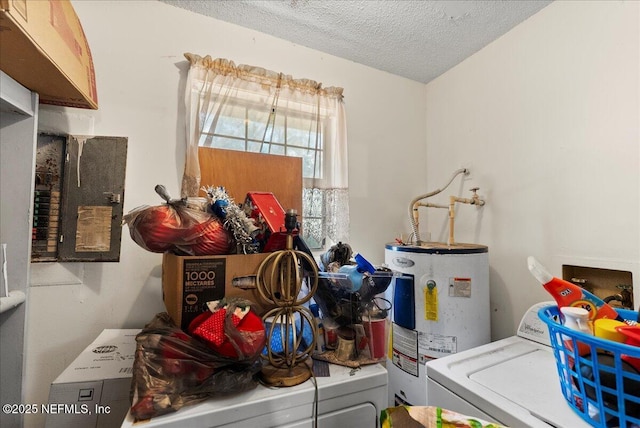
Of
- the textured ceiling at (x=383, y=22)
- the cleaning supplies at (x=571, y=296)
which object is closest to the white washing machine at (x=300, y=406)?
the cleaning supplies at (x=571, y=296)

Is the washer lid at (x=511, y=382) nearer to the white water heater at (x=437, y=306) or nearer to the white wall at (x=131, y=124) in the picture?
the white water heater at (x=437, y=306)

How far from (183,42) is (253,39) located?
390mm

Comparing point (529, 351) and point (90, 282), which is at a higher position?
point (90, 282)

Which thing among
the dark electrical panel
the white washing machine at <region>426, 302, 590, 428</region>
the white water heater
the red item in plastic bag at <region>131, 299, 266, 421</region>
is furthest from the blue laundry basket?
the dark electrical panel

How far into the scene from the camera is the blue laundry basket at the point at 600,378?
54 centimetres

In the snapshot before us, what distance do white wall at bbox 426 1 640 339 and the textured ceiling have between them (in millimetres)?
154

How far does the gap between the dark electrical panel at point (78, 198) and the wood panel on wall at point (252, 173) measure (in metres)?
0.39

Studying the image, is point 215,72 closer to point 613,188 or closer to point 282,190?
point 282,190

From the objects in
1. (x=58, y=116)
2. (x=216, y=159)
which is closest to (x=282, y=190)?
(x=216, y=159)

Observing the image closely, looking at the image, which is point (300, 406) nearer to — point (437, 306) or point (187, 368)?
point (187, 368)

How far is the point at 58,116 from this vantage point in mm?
1218

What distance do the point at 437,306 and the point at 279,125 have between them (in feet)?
4.27

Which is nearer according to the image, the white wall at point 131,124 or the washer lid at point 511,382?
the washer lid at point 511,382

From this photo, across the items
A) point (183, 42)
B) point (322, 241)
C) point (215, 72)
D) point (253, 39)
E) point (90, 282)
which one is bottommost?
point (90, 282)
